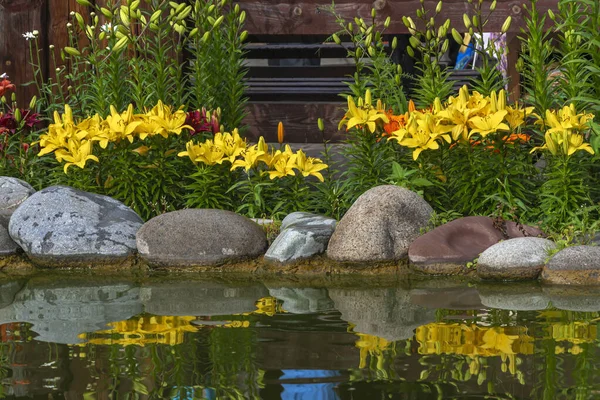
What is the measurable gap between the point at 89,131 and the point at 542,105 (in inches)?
121

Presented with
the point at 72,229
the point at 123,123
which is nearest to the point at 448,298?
the point at 72,229

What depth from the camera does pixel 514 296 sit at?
5254 millimetres

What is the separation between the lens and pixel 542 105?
6742mm

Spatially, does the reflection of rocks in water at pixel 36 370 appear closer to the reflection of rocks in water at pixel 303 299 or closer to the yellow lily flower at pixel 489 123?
the reflection of rocks in water at pixel 303 299

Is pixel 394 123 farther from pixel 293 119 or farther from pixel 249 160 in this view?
pixel 293 119

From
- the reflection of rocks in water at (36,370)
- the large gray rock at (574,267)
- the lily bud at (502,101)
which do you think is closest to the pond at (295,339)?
the reflection of rocks in water at (36,370)

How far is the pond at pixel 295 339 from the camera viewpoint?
3543 mm

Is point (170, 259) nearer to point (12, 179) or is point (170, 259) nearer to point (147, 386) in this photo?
point (12, 179)

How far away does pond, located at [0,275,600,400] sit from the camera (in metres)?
3.54

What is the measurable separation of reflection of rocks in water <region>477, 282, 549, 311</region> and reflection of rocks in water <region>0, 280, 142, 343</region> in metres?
1.80

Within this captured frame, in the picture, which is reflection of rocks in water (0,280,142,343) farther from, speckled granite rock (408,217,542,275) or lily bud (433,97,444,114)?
lily bud (433,97,444,114)

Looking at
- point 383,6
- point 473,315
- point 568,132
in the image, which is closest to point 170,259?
point 473,315

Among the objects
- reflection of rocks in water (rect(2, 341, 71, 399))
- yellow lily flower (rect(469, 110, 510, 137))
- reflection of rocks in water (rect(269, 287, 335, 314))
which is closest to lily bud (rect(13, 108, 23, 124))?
reflection of rocks in water (rect(269, 287, 335, 314))

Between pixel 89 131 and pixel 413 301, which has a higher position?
pixel 89 131
